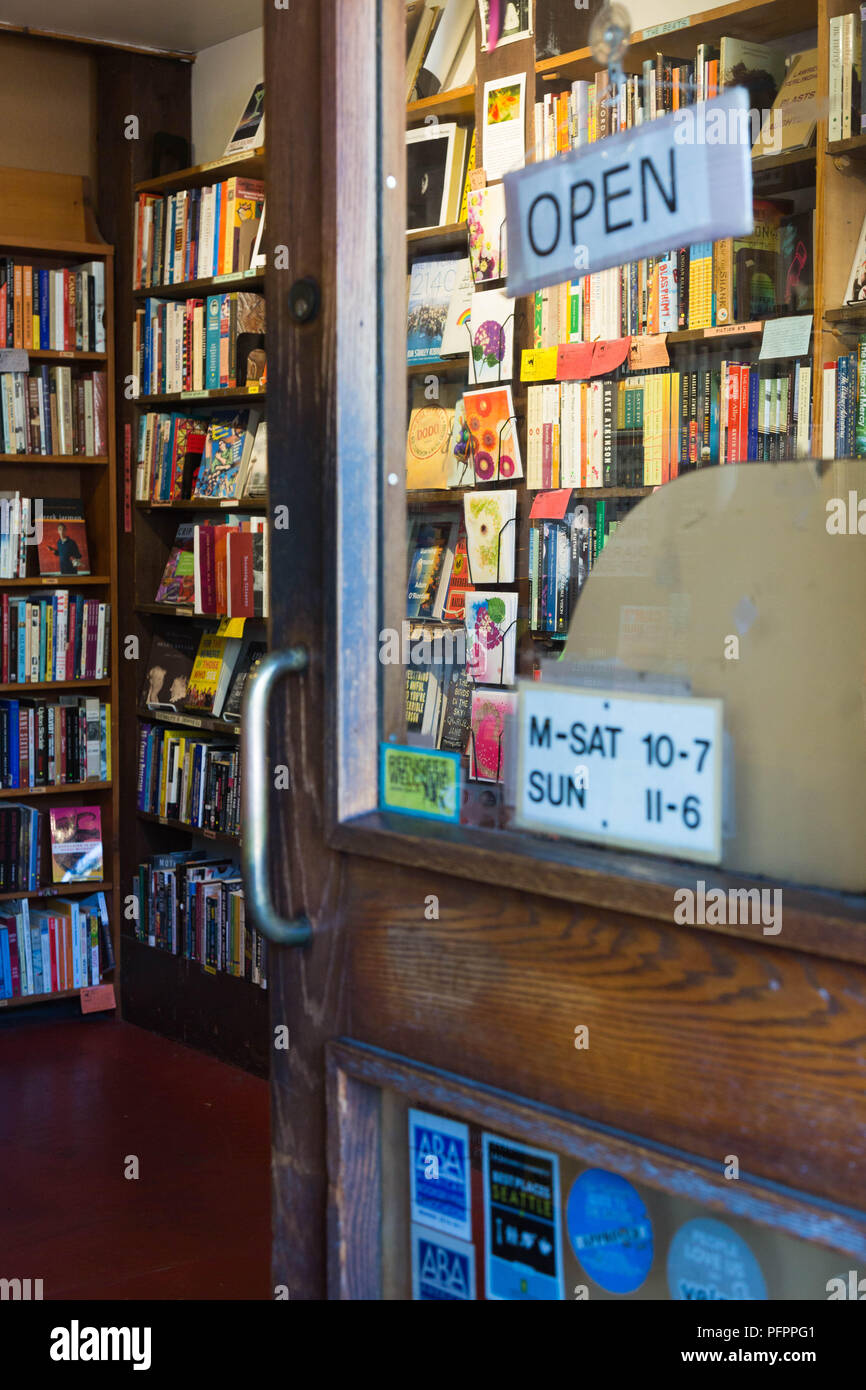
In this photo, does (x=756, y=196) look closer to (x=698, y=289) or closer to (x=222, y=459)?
(x=698, y=289)

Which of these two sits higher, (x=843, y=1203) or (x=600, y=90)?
(x=600, y=90)

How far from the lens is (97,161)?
14.3ft

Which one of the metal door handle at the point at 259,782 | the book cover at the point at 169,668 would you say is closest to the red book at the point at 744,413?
the metal door handle at the point at 259,782

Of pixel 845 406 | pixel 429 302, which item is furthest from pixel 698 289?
pixel 429 302

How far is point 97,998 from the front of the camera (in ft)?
14.0

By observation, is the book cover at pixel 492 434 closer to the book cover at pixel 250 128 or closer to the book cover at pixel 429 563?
the book cover at pixel 429 563

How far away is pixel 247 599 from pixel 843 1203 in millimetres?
3065

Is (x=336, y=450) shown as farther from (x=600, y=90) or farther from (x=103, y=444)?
(x=103, y=444)

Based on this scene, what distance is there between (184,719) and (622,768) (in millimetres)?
3238

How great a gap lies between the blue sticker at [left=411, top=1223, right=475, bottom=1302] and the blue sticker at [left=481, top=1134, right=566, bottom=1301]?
0.02 metres

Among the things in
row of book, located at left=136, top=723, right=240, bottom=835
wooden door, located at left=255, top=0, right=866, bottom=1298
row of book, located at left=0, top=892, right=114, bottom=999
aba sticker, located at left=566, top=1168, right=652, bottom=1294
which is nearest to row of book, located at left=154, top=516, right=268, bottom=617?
row of book, located at left=136, top=723, right=240, bottom=835

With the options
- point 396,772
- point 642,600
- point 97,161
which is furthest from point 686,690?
point 97,161

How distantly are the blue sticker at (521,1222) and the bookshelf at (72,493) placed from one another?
329cm

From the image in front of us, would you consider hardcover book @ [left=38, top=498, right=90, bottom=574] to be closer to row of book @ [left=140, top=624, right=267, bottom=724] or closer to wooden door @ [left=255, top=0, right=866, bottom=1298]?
row of book @ [left=140, top=624, right=267, bottom=724]
